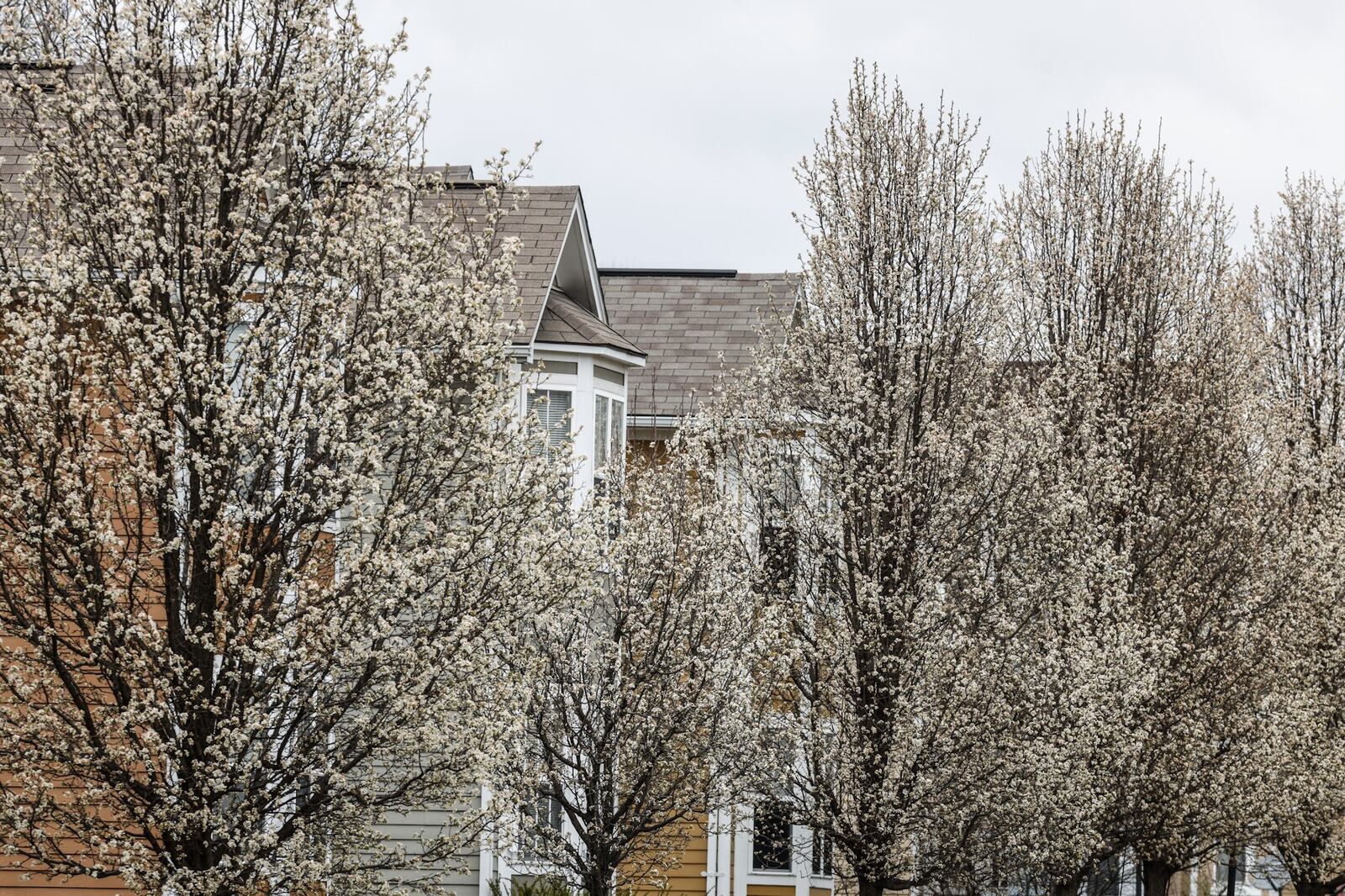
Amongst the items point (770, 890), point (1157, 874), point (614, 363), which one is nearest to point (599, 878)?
point (614, 363)

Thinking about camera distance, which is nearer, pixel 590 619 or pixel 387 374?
pixel 387 374

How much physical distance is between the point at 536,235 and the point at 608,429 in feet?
9.41

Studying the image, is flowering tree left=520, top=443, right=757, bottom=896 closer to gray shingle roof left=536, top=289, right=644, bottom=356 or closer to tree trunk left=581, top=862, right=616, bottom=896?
tree trunk left=581, top=862, right=616, bottom=896

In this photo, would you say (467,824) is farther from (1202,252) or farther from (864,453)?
(1202,252)

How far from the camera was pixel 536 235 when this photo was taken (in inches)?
782

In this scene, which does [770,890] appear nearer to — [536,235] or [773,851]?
[773,851]

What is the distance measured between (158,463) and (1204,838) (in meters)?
16.1

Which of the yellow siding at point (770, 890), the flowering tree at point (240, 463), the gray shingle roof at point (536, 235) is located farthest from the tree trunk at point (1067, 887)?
the flowering tree at point (240, 463)

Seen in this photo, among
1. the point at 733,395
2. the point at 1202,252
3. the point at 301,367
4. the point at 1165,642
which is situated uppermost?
the point at 1202,252

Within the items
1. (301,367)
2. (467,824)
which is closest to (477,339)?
(301,367)

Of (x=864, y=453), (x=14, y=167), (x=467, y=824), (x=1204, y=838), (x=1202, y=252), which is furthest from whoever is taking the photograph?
(x=1202, y=252)

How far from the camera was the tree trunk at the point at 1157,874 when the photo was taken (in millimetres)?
21719

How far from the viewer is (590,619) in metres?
16.4

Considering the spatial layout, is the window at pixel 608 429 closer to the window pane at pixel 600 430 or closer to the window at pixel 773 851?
the window pane at pixel 600 430
